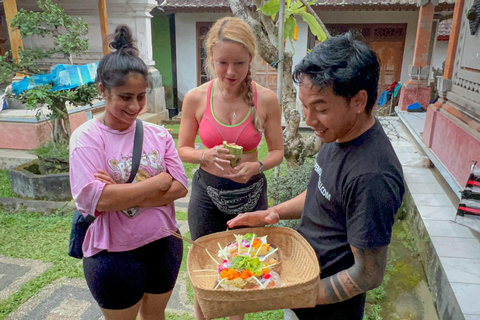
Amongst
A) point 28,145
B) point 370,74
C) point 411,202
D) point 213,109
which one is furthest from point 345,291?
point 28,145

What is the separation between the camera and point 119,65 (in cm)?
172

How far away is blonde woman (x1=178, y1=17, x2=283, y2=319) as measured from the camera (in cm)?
216

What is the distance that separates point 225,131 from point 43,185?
379cm

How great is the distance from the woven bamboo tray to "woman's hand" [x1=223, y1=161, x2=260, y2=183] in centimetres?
39

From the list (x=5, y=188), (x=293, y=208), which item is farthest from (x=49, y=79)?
(x=293, y=208)

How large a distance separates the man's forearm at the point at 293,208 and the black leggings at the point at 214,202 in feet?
1.50

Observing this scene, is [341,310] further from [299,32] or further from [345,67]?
[299,32]

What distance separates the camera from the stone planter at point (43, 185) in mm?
4926

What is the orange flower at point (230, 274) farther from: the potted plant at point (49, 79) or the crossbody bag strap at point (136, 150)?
the potted plant at point (49, 79)

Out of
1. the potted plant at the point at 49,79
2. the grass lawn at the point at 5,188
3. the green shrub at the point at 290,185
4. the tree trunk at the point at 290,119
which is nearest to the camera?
the green shrub at the point at 290,185

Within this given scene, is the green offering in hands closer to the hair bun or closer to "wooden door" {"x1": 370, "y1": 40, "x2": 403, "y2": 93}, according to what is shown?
the hair bun

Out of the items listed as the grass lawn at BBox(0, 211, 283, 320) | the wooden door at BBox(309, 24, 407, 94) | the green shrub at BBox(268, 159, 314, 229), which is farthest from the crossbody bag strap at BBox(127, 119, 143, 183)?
the wooden door at BBox(309, 24, 407, 94)

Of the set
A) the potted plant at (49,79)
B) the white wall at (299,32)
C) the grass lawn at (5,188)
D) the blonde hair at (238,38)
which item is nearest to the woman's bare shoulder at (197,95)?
the blonde hair at (238,38)

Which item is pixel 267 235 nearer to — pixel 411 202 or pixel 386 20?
pixel 411 202
